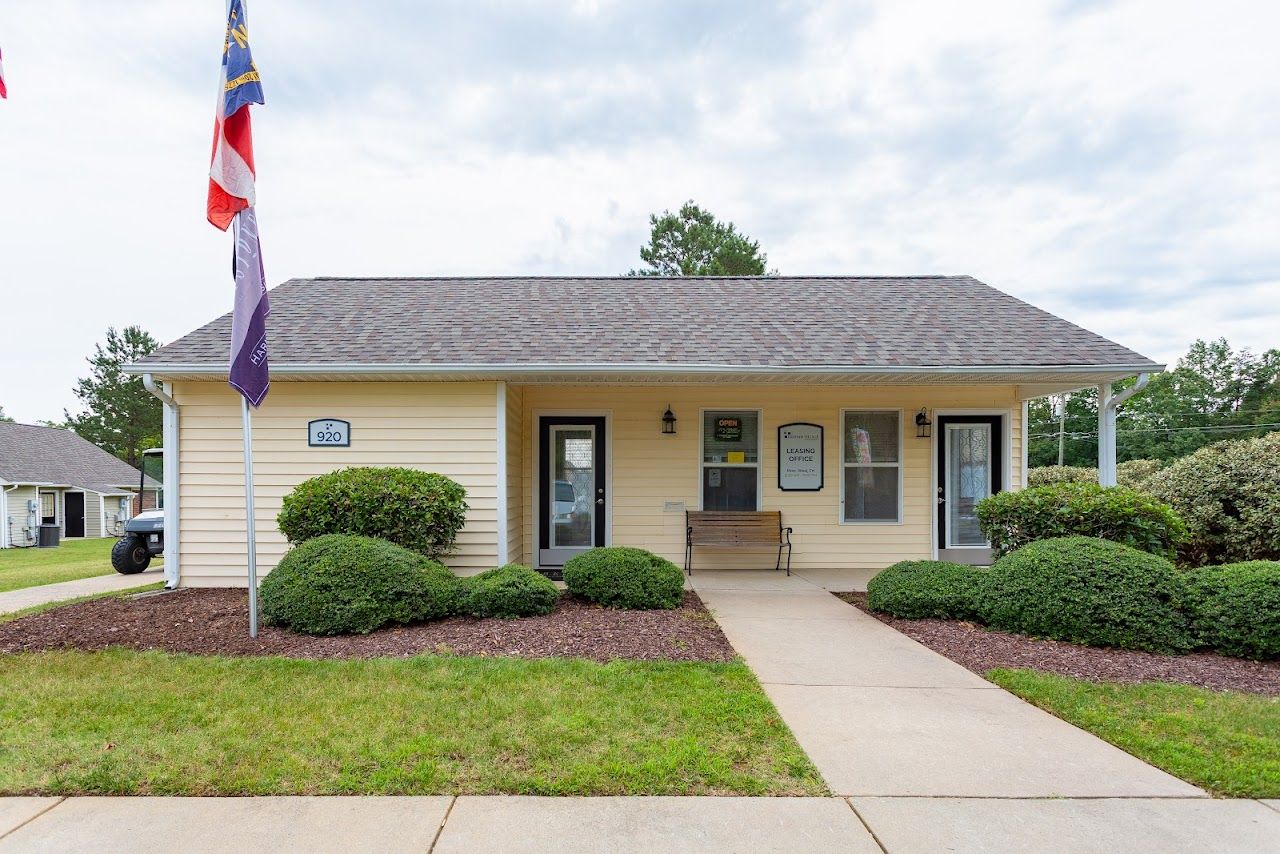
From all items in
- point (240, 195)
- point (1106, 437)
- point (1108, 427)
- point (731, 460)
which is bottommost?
point (731, 460)

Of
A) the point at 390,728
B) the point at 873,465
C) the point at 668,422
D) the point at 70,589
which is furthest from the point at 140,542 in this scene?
the point at 873,465

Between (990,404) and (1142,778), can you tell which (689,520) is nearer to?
(990,404)

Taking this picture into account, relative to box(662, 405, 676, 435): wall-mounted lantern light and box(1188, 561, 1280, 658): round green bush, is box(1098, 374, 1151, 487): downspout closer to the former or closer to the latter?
box(1188, 561, 1280, 658): round green bush

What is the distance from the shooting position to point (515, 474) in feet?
27.1

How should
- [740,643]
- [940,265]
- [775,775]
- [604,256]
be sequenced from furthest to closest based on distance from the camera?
[940,265] < [604,256] < [740,643] < [775,775]

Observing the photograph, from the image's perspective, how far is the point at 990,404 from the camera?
873 centimetres

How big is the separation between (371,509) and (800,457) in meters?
5.48

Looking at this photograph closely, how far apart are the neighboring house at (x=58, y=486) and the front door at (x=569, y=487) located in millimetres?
25298

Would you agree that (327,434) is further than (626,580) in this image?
Yes

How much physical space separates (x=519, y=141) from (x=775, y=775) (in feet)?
39.2

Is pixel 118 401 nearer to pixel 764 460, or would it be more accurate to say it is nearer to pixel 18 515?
pixel 18 515

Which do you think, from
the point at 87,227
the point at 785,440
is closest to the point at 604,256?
the point at 87,227

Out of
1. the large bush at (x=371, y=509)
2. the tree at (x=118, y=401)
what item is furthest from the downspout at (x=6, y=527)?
the large bush at (x=371, y=509)

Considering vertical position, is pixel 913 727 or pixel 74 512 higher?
pixel 913 727
